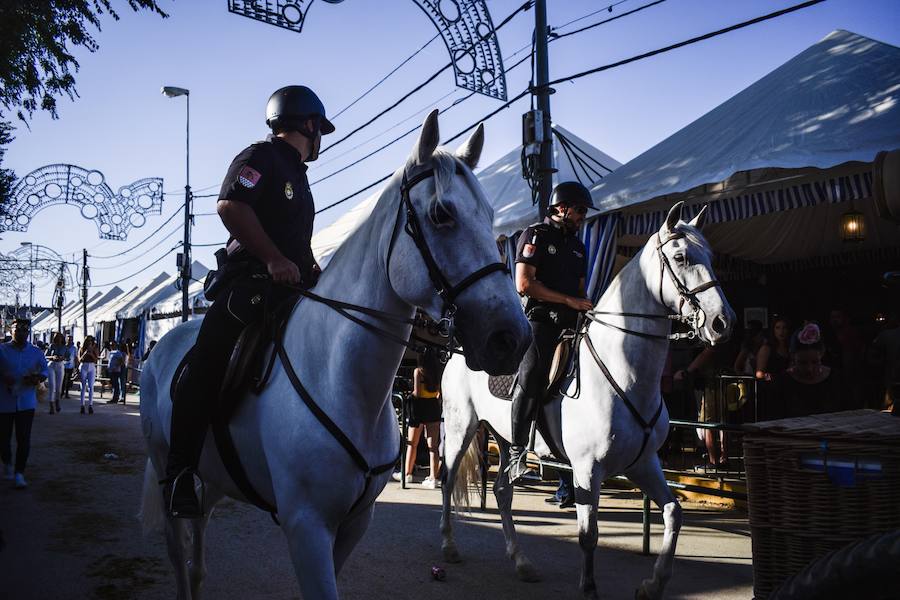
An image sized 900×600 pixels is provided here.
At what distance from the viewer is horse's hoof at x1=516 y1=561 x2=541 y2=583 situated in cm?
484

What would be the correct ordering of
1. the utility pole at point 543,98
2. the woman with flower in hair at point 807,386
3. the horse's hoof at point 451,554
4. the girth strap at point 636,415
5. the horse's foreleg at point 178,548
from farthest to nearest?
the utility pole at point 543,98
the woman with flower in hair at point 807,386
the horse's hoof at point 451,554
the girth strap at point 636,415
the horse's foreleg at point 178,548

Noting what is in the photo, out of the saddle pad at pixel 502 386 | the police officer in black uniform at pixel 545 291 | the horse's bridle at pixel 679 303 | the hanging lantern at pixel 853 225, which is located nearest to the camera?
the horse's bridle at pixel 679 303

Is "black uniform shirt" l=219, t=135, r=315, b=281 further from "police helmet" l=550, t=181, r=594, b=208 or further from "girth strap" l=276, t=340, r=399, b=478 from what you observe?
"police helmet" l=550, t=181, r=594, b=208

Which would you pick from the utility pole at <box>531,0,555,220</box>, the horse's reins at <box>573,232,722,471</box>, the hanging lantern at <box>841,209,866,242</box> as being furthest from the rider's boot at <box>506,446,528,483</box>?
the hanging lantern at <box>841,209,866,242</box>

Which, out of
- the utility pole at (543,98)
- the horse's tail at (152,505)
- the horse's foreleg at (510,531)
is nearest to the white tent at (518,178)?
the utility pole at (543,98)

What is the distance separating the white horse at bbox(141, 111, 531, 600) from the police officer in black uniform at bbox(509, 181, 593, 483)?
7.76ft

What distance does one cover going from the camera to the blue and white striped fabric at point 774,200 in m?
7.15

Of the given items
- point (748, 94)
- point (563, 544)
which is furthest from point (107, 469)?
point (748, 94)

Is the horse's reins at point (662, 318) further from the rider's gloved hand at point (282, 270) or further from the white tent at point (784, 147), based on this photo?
the white tent at point (784, 147)

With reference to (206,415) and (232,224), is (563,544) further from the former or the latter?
(232,224)

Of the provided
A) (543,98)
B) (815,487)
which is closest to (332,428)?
(815,487)

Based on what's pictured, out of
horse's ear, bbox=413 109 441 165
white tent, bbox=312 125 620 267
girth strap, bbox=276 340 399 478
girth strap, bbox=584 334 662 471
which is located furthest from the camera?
white tent, bbox=312 125 620 267

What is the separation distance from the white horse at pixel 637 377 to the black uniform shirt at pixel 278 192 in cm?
→ 247

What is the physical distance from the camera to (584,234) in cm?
921
